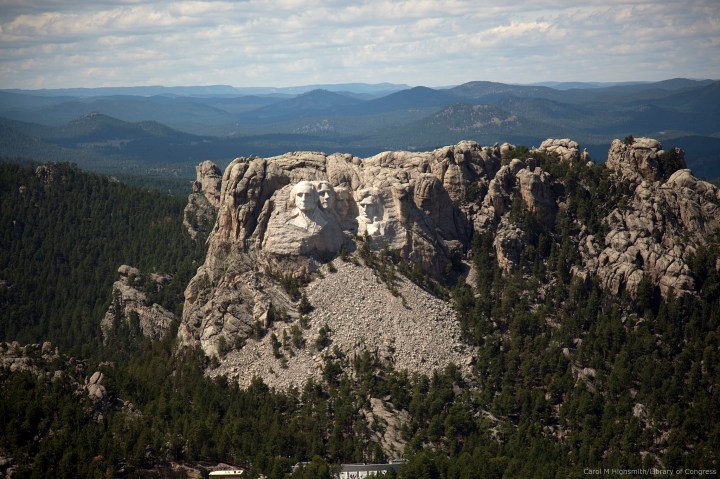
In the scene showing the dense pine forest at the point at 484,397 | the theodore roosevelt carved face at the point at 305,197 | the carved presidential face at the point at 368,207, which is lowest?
the dense pine forest at the point at 484,397

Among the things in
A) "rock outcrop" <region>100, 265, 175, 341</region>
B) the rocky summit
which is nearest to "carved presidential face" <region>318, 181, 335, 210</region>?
the rocky summit

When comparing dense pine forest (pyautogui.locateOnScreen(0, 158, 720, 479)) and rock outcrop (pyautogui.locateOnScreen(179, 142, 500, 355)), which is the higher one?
rock outcrop (pyautogui.locateOnScreen(179, 142, 500, 355))

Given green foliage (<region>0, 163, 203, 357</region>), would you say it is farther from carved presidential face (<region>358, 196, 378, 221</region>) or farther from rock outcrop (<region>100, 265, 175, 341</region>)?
carved presidential face (<region>358, 196, 378, 221</region>)

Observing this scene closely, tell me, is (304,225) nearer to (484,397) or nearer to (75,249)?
(484,397)

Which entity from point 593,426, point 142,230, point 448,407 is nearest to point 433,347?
point 448,407

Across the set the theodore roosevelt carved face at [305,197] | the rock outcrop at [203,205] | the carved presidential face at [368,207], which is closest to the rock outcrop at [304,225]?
the carved presidential face at [368,207]

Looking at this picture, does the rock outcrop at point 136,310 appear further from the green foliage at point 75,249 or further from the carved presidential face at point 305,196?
the carved presidential face at point 305,196
